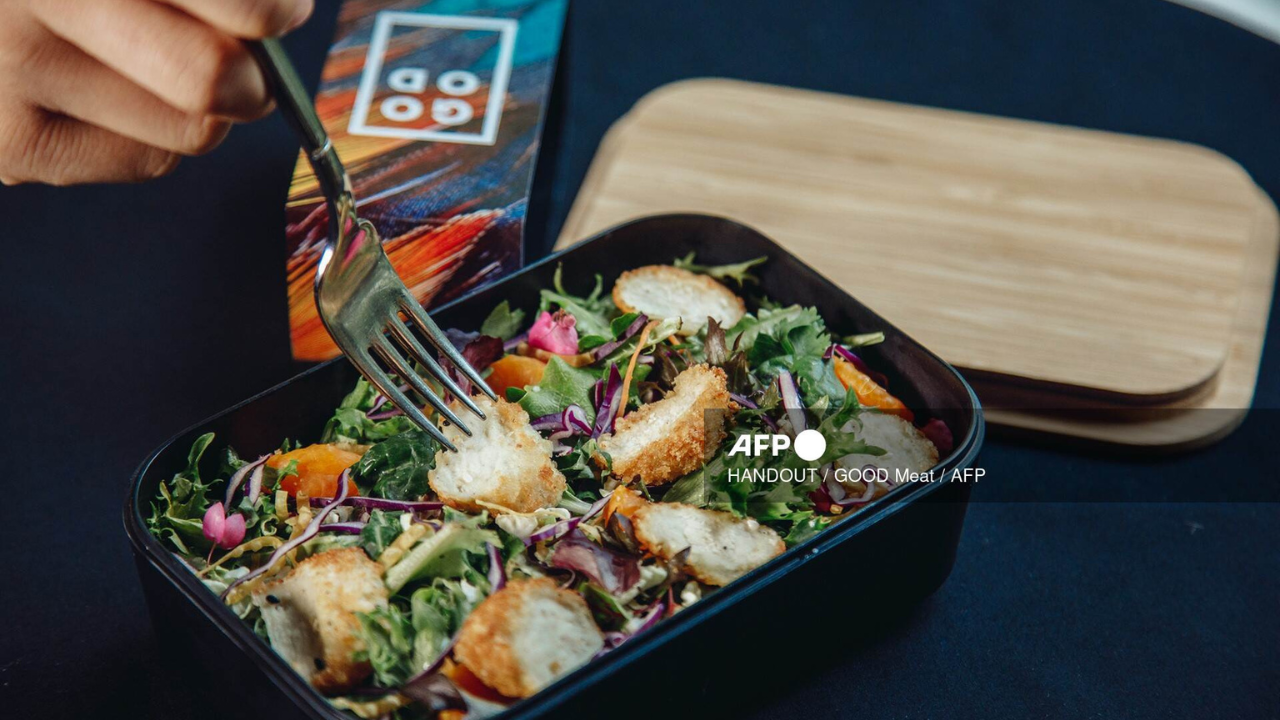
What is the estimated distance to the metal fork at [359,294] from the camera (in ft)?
3.34

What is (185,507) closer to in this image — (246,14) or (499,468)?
(499,468)

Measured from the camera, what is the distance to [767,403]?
136 cm

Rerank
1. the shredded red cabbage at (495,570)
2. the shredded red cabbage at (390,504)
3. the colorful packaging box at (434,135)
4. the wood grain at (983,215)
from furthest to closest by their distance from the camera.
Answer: the wood grain at (983,215) < the colorful packaging box at (434,135) < the shredded red cabbage at (390,504) < the shredded red cabbage at (495,570)

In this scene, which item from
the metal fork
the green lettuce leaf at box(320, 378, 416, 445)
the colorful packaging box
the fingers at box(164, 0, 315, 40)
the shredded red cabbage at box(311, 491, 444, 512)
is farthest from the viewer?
the colorful packaging box

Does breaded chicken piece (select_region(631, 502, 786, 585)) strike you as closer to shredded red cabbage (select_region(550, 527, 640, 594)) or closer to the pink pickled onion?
Result: shredded red cabbage (select_region(550, 527, 640, 594))

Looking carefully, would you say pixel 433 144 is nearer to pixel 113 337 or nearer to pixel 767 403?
pixel 113 337

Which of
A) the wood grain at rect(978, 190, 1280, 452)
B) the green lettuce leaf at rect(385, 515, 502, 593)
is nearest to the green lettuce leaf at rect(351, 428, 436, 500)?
the green lettuce leaf at rect(385, 515, 502, 593)

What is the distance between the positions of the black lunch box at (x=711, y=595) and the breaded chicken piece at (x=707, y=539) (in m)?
0.05

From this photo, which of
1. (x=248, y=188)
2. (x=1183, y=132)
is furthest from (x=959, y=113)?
(x=248, y=188)

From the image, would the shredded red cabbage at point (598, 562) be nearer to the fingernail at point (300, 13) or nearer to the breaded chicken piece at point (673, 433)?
the breaded chicken piece at point (673, 433)

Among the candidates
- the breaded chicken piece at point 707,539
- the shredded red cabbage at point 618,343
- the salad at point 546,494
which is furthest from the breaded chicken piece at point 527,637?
the shredded red cabbage at point 618,343

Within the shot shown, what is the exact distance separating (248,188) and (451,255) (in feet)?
1.50

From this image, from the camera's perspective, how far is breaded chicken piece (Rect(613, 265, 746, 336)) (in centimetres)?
151

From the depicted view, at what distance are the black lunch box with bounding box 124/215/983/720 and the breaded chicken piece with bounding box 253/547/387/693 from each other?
4 cm
